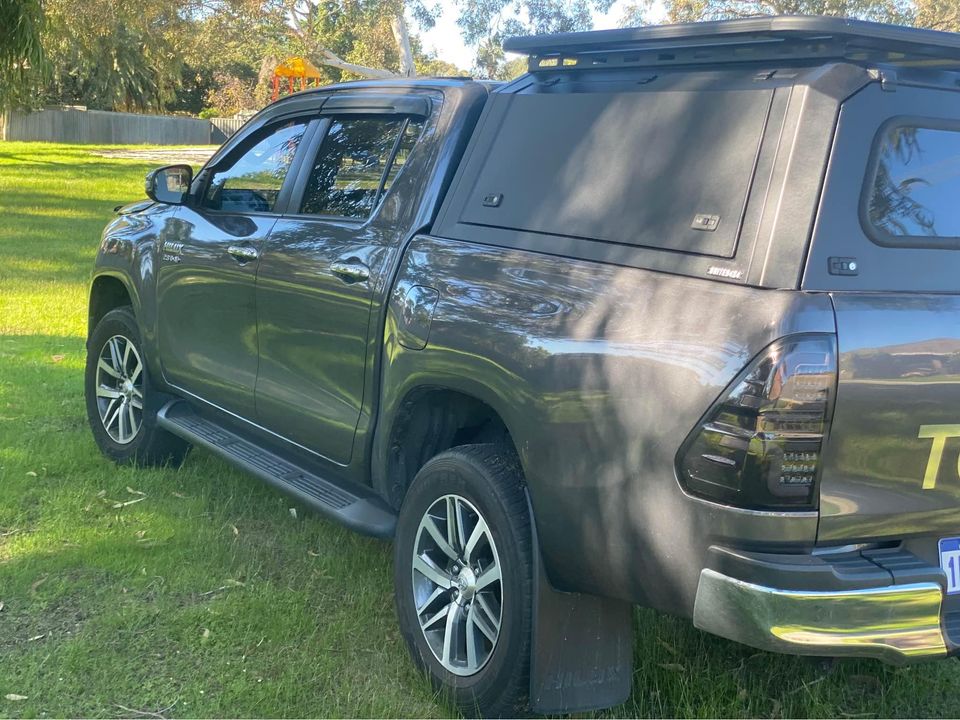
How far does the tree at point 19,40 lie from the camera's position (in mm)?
16328

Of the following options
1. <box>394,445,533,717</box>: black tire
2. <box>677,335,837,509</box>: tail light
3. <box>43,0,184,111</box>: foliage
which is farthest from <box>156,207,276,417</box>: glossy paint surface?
<box>43,0,184,111</box>: foliage

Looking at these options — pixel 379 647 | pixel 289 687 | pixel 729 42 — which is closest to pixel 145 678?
pixel 289 687

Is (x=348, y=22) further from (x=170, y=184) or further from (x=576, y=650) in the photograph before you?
(x=576, y=650)

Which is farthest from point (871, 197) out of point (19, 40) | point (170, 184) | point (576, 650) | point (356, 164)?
point (19, 40)

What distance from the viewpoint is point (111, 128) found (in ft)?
171

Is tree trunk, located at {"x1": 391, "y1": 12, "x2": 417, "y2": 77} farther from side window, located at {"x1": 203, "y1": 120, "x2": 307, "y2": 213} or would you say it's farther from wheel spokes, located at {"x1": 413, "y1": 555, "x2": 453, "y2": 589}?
wheel spokes, located at {"x1": 413, "y1": 555, "x2": 453, "y2": 589}

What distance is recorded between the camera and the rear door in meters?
2.61

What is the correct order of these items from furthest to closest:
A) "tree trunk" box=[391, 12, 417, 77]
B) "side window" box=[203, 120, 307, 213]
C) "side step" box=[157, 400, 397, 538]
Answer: "tree trunk" box=[391, 12, 417, 77] → "side window" box=[203, 120, 307, 213] → "side step" box=[157, 400, 397, 538]

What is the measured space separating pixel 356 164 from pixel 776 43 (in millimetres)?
1951

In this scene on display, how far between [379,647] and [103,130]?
52643 millimetres

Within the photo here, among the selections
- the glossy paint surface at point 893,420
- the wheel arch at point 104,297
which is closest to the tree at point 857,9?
the wheel arch at point 104,297

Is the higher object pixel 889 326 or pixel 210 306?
pixel 889 326

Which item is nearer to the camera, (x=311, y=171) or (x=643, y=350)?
(x=643, y=350)

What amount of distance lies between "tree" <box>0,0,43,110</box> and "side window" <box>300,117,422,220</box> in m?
14.0
